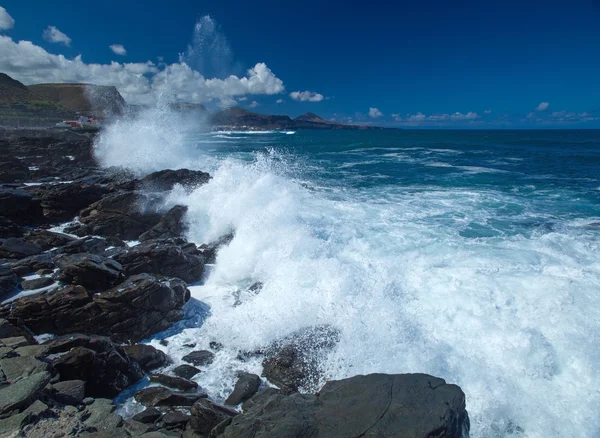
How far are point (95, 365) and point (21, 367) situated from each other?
2.84 feet

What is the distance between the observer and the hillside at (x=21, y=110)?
141 feet

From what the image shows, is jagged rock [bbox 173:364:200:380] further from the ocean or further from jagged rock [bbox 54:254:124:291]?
jagged rock [bbox 54:254:124:291]

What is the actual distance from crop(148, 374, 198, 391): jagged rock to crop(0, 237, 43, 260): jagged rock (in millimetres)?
6367

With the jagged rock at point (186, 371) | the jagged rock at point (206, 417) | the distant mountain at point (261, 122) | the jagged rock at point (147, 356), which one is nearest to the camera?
the jagged rock at point (206, 417)

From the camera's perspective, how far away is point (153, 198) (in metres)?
13.0

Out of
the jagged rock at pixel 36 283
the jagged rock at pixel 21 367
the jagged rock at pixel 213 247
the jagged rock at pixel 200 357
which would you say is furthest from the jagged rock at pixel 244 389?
the jagged rock at pixel 36 283

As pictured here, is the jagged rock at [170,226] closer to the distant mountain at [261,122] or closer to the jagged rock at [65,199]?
the jagged rock at [65,199]

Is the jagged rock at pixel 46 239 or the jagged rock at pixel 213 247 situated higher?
the jagged rock at pixel 46 239

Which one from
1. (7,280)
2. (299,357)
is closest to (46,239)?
(7,280)

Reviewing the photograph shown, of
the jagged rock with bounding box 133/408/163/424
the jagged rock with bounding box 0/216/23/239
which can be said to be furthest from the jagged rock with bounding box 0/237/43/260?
the jagged rock with bounding box 133/408/163/424

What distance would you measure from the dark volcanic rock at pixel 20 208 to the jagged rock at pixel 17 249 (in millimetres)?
3157

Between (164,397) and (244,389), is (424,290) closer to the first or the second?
(244,389)

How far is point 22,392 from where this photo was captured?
4000 millimetres

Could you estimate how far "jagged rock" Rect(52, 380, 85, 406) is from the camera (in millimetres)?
4371
